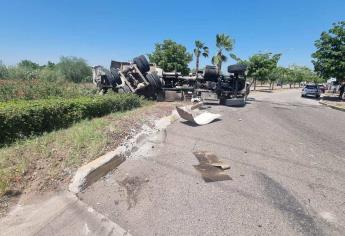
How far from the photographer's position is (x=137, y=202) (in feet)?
12.4

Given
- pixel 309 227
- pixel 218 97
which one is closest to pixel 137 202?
pixel 309 227

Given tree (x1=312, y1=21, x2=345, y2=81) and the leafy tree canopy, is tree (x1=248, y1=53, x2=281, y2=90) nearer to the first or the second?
the leafy tree canopy

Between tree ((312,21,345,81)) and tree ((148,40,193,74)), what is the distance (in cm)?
1922

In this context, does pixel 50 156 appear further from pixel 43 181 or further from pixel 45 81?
pixel 45 81

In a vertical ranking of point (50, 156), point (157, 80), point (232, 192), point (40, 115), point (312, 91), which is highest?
point (157, 80)

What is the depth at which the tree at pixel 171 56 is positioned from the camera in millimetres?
39938

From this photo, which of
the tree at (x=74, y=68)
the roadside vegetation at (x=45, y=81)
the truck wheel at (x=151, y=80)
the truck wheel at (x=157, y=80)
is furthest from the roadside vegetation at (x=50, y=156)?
the tree at (x=74, y=68)

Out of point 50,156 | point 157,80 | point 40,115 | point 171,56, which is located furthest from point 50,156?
point 171,56

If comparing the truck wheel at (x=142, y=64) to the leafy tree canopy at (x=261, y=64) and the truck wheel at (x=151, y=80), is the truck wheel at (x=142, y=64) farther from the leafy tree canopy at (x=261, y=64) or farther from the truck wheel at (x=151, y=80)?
the leafy tree canopy at (x=261, y=64)

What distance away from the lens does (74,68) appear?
117 feet

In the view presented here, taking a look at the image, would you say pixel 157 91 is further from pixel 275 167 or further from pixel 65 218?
pixel 65 218

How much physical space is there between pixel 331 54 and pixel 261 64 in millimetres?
12249

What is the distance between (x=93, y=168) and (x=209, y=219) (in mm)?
2148

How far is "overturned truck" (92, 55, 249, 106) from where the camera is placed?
576 inches
